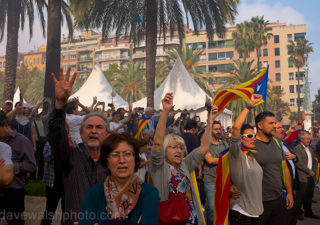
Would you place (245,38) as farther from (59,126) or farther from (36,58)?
(36,58)

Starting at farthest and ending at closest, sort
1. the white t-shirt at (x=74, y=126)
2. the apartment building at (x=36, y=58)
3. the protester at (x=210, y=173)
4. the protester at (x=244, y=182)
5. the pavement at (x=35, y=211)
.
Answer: the apartment building at (x=36, y=58)
the pavement at (x=35, y=211)
the protester at (x=210, y=173)
the white t-shirt at (x=74, y=126)
the protester at (x=244, y=182)

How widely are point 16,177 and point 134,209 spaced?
283 centimetres

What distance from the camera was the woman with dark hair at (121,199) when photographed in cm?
222

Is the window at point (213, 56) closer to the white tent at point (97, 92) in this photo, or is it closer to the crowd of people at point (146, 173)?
the white tent at point (97, 92)

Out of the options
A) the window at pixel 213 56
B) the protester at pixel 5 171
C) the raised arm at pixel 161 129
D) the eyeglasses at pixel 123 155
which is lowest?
the protester at pixel 5 171

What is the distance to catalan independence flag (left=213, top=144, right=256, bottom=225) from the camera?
4348mm

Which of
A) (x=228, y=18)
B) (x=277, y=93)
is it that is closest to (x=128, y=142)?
(x=228, y=18)

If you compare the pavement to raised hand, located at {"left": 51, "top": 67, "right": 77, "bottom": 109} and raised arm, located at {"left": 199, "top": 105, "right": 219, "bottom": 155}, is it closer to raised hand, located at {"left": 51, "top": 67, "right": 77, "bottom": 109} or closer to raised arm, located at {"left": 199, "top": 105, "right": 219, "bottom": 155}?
raised arm, located at {"left": 199, "top": 105, "right": 219, "bottom": 155}

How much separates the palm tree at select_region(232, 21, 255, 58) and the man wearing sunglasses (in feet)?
167

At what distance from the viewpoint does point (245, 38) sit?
177 feet

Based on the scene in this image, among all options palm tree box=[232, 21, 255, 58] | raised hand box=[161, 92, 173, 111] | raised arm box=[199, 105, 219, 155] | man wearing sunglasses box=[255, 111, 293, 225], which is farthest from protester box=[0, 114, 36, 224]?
palm tree box=[232, 21, 255, 58]

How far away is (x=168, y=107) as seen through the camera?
3564mm

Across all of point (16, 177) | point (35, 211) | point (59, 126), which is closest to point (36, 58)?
point (35, 211)

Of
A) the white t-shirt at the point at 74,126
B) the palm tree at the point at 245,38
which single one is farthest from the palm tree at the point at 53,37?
the palm tree at the point at 245,38
